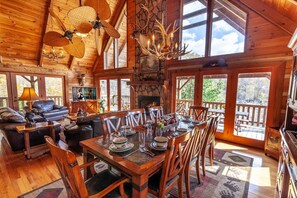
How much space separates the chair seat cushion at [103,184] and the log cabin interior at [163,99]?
19mm

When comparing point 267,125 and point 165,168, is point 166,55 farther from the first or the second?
point 267,125

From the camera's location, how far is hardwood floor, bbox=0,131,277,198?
83.8 inches

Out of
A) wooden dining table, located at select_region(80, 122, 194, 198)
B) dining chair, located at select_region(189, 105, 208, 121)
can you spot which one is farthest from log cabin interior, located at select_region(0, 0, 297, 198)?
dining chair, located at select_region(189, 105, 208, 121)

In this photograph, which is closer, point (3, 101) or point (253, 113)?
point (253, 113)

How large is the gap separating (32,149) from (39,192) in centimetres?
147

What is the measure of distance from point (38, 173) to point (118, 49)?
6.20m

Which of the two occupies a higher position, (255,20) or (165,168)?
(255,20)

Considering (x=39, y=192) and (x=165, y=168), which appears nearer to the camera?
Result: (x=165, y=168)

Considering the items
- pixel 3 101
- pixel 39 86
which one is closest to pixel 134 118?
pixel 39 86

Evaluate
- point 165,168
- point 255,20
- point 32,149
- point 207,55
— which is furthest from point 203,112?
point 32,149

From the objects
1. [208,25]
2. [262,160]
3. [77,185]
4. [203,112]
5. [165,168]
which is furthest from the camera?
[208,25]

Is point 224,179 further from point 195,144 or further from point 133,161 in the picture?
point 133,161

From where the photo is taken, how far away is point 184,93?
16.5ft

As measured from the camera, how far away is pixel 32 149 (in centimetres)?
312
